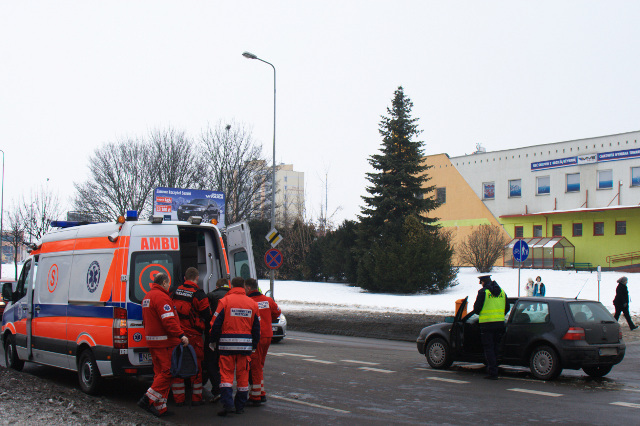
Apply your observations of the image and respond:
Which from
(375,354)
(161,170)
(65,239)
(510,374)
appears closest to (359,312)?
(375,354)

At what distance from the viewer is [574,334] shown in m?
10.5

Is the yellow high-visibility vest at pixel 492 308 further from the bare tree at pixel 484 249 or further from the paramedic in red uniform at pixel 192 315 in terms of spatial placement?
the bare tree at pixel 484 249

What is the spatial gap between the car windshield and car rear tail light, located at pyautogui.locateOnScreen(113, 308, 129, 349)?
7.16m

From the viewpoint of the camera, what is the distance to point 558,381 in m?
10.7

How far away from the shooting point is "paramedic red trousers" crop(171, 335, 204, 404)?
8586 millimetres

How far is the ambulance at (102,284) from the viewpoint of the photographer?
8.52 meters

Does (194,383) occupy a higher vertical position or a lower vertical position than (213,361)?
lower

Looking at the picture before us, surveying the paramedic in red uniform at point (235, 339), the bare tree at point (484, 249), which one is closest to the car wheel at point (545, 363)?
the paramedic in red uniform at point (235, 339)

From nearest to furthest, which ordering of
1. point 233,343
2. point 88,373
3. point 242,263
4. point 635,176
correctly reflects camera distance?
point 233,343, point 88,373, point 242,263, point 635,176

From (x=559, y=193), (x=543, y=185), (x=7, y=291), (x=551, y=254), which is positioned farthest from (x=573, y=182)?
(x=7, y=291)

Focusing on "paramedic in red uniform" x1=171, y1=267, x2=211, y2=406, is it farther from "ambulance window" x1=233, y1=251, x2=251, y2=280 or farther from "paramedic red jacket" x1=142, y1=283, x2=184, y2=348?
"ambulance window" x1=233, y1=251, x2=251, y2=280

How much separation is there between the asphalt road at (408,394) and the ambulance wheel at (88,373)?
37 cm

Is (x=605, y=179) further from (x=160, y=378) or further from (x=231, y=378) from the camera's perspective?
(x=160, y=378)

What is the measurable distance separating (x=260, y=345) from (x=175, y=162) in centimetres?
4135
